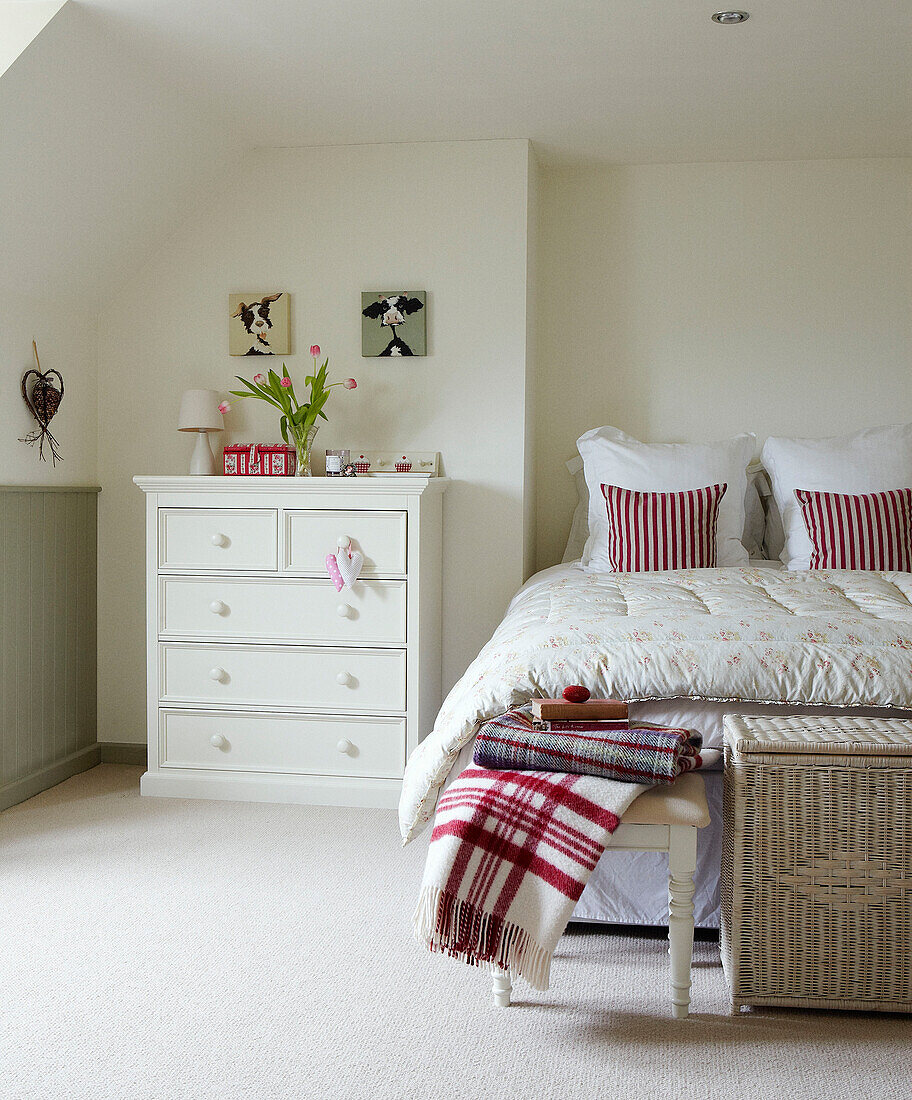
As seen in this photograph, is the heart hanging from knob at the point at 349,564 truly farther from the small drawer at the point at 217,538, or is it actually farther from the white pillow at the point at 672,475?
the white pillow at the point at 672,475

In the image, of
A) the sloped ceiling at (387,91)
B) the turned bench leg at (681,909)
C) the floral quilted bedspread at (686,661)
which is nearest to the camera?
the turned bench leg at (681,909)

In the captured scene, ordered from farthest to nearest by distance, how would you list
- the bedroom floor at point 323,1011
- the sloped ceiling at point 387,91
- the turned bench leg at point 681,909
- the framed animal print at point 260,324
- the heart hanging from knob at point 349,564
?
the framed animal print at point 260,324 < the heart hanging from knob at point 349,564 < the sloped ceiling at point 387,91 < the turned bench leg at point 681,909 < the bedroom floor at point 323,1011

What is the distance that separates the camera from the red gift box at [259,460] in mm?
3408

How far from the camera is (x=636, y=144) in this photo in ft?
11.6

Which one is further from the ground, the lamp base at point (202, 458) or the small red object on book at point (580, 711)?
the lamp base at point (202, 458)

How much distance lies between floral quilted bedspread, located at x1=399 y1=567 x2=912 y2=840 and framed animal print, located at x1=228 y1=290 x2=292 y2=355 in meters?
1.68

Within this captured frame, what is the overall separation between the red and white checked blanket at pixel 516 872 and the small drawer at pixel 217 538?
5.21 feet

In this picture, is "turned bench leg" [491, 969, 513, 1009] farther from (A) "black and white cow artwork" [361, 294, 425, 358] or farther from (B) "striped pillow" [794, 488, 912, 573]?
(A) "black and white cow artwork" [361, 294, 425, 358]

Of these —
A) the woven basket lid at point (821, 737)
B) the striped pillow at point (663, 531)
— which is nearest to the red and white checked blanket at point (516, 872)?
the woven basket lid at point (821, 737)

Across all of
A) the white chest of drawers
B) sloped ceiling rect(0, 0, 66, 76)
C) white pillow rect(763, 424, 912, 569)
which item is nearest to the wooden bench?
the white chest of drawers

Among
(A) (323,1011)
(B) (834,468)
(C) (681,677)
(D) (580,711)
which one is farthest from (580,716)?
(B) (834,468)

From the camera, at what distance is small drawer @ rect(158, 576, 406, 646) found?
3123mm

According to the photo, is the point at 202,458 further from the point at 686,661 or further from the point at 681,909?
the point at 681,909

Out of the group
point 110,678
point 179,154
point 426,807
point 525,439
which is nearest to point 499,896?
point 426,807
